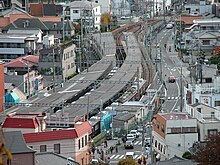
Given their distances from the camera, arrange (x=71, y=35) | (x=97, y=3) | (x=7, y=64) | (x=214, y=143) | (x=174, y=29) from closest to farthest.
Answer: (x=214, y=143) → (x=7, y=64) → (x=71, y=35) → (x=174, y=29) → (x=97, y=3)

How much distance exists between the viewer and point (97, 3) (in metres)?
21.4

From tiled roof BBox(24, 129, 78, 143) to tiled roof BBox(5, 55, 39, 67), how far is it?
5521 millimetres

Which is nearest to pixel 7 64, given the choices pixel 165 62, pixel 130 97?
pixel 130 97

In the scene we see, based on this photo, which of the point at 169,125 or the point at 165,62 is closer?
the point at 169,125

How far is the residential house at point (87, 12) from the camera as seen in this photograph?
19016 millimetres

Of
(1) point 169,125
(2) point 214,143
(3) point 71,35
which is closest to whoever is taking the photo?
(2) point 214,143

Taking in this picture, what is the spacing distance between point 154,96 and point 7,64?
2.97 metres

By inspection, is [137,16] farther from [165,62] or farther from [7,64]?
[7,64]

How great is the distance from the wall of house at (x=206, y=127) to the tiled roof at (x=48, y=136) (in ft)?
4.41

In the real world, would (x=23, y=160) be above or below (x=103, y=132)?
above

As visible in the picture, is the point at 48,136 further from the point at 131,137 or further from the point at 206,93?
the point at 206,93

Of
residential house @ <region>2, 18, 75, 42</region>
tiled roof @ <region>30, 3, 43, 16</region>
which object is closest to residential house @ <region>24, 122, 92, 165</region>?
residential house @ <region>2, 18, 75, 42</region>

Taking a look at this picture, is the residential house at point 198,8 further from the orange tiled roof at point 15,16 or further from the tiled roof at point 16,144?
the tiled roof at point 16,144

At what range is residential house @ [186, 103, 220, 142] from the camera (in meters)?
7.71
